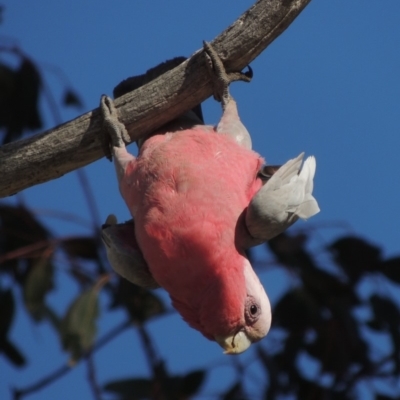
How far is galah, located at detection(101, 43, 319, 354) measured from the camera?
3852mm

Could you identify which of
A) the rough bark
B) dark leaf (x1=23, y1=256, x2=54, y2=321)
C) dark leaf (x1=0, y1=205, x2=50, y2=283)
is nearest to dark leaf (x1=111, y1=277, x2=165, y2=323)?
dark leaf (x1=23, y1=256, x2=54, y2=321)

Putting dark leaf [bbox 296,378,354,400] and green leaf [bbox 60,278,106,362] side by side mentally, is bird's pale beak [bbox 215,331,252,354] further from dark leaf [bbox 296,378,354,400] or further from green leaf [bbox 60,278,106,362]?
dark leaf [bbox 296,378,354,400]

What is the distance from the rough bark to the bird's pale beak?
3.00 ft

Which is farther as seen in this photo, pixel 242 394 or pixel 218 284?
pixel 242 394

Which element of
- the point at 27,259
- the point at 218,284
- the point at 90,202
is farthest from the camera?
the point at 27,259

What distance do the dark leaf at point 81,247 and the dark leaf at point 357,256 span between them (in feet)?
4.10

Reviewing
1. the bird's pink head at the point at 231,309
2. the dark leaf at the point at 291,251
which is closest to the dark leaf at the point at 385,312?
the dark leaf at the point at 291,251

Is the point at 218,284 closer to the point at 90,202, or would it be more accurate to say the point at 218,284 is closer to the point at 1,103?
the point at 90,202

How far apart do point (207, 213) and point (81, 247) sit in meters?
1.92

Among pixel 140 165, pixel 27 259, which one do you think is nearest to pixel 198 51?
pixel 140 165

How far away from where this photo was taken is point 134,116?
4293 millimetres

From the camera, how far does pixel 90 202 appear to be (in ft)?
17.9

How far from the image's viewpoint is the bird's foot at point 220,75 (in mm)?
4199

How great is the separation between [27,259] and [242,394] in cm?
136
